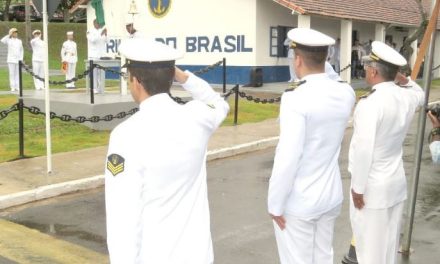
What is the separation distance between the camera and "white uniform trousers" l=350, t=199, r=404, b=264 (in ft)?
13.8

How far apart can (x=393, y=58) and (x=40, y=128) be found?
967 cm

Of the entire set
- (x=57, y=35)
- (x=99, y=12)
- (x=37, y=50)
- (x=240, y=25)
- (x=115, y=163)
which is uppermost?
(x=99, y=12)

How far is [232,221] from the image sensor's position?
21.7 feet

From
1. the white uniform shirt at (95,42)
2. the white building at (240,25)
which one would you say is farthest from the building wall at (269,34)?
the white uniform shirt at (95,42)

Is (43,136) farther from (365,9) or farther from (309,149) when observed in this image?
(365,9)

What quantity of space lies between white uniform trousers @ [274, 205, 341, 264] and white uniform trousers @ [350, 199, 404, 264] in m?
0.62

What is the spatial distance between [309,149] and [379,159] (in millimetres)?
794

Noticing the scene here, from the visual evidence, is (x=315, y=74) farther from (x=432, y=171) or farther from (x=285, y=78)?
(x=285, y=78)

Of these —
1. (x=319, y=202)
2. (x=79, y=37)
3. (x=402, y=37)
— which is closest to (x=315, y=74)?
(x=319, y=202)

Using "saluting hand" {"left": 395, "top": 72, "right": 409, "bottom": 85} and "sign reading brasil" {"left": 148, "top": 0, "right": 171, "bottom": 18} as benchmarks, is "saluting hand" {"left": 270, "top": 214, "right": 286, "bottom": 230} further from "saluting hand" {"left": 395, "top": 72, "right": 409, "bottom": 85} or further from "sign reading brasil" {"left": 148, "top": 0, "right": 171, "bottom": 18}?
"sign reading brasil" {"left": 148, "top": 0, "right": 171, "bottom": 18}

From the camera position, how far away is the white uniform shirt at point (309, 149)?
3451mm

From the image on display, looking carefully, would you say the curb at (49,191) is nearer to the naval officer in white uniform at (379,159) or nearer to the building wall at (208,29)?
the naval officer in white uniform at (379,159)

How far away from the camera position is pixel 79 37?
1698 inches

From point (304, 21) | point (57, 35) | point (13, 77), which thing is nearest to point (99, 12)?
point (13, 77)
